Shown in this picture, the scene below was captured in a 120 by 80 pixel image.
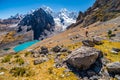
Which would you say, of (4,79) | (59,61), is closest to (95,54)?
(59,61)

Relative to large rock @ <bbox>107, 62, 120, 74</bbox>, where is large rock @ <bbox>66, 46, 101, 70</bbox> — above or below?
above

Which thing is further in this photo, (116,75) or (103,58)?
(103,58)

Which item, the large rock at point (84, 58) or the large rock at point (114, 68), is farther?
the large rock at point (84, 58)

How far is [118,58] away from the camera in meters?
33.9

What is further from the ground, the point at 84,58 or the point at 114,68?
the point at 84,58

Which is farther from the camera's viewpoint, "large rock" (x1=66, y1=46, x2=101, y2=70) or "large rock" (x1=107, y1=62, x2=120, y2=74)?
"large rock" (x1=66, y1=46, x2=101, y2=70)

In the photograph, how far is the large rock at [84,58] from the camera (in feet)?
96.7

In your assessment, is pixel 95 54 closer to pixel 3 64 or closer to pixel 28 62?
pixel 28 62

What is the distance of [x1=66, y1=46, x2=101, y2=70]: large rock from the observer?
96.7 feet

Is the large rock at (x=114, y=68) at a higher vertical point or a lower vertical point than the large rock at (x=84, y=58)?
lower

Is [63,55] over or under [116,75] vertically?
over

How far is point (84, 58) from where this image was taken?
1155 inches

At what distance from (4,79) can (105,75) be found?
531 inches

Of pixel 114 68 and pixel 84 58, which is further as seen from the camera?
pixel 84 58
